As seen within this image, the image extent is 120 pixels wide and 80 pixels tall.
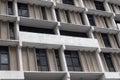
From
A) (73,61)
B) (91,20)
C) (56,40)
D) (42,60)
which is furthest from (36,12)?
(91,20)

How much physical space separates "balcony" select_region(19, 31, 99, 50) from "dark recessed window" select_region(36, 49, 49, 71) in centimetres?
64

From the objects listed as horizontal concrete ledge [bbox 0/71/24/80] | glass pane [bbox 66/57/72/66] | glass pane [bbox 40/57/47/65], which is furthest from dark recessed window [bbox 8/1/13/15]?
glass pane [bbox 66/57/72/66]

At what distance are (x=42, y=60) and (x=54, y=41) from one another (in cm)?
234

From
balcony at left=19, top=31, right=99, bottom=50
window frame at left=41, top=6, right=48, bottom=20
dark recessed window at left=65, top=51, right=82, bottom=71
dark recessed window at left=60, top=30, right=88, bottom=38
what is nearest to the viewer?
balcony at left=19, top=31, right=99, bottom=50

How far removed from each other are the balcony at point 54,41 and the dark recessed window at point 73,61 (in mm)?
675

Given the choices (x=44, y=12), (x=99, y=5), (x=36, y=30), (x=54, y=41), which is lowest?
(x=54, y=41)

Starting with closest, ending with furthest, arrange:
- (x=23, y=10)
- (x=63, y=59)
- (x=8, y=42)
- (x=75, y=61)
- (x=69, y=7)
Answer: (x=8, y=42)
(x=63, y=59)
(x=75, y=61)
(x=23, y=10)
(x=69, y=7)

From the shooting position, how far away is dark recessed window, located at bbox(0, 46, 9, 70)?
65.8 feet

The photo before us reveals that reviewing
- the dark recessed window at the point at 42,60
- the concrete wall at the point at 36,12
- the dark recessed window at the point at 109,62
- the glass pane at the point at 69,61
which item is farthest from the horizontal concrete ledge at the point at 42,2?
the dark recessed window at the point at 109,62

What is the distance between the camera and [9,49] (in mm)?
21125

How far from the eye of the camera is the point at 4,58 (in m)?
20.6

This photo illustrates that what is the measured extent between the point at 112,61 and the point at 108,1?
30.0 ft

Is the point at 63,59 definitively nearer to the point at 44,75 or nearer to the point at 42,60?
the point at 42,60

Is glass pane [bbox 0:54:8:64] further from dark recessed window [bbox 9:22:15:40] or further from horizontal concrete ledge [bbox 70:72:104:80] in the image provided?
horizontal concrete ledge [bbox 70:72:104:80]
